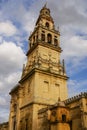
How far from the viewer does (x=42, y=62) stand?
39.2 metres

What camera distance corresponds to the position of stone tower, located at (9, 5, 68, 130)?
3500cm

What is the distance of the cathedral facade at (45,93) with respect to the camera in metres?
27.7

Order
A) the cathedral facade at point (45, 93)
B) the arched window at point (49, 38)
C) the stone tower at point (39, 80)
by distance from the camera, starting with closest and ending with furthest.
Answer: the cathedral facade at point (45, 93) < the stone tower at point (39, 80) < the arched window at point (49, 38)

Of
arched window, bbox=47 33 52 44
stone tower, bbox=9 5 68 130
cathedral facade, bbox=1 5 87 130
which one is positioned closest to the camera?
cathedral facade, bbox=1 5 87 130

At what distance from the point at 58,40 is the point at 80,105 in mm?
21000

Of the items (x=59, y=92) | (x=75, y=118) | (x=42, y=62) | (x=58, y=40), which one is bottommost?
(x=75, y=118)

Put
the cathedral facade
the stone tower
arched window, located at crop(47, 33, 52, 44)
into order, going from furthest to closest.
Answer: arched window, located at crop(47, 33, 52, 44) < the stone tower < the cathedral facade

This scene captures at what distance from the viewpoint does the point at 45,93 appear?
35906 millimetres

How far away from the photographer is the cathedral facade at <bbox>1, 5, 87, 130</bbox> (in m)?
27.7

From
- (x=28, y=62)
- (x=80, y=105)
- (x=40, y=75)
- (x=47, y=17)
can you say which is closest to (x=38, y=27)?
(x=47, y=17)

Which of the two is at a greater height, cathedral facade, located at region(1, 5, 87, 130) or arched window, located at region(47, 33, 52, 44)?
arched window, located at region(47, 33, 52, 44)

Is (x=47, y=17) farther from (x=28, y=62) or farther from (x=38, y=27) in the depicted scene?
(x=28, y=62)

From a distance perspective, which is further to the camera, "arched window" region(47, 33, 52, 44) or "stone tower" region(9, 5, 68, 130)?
"arched window" region(47, 33, 52, 44)

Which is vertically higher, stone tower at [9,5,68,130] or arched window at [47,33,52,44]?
arched window at [47,33,52,44]
